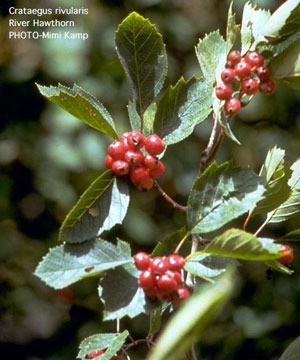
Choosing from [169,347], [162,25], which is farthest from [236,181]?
[162,25]

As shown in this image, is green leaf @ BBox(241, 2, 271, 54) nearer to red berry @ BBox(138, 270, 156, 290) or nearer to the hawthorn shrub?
the hawthorn shrub

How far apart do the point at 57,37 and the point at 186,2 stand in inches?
14.3

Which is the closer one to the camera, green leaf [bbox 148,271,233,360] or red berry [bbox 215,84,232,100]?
green leaf [bbox 148,271,233,360]

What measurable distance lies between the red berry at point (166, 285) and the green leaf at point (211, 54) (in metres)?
0.25

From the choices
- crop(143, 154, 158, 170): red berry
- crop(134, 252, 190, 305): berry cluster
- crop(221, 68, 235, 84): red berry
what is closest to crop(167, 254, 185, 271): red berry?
crop(134, 252, 190, 305): berry cluster

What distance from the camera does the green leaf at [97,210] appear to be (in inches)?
31.4

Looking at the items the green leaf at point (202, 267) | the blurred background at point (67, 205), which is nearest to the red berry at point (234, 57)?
the green leaf at point (202, 267)

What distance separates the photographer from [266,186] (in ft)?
2.73

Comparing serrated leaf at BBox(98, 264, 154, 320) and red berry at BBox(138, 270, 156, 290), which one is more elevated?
red berry at BBox(138, 270, 156, 290)

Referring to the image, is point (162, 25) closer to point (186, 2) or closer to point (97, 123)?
point (186, 2)

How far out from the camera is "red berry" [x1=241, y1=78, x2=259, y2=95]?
0.86m

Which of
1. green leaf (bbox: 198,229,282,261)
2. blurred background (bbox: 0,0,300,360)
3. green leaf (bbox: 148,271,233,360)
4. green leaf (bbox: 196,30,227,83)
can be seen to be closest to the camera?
green leaf (bbox: 148,271,233,360)

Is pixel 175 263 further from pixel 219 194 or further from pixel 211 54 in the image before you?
pixel 211 54

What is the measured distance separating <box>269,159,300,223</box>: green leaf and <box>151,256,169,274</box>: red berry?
0.20 m
